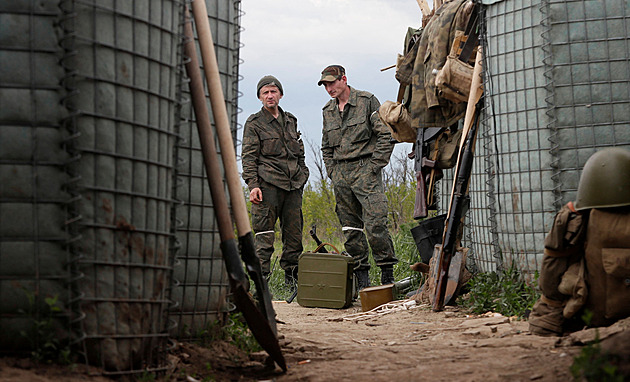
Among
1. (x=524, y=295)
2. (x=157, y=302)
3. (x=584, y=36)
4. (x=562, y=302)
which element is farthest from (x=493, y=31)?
(x=157, y=302)

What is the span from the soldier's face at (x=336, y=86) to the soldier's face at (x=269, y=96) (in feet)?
2.05

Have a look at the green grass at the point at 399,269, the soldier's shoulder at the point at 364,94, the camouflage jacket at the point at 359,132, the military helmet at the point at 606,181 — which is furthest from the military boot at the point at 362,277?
the military helmet at the point at 606,181

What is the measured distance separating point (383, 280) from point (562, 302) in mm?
4288

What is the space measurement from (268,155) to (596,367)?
6.36 m

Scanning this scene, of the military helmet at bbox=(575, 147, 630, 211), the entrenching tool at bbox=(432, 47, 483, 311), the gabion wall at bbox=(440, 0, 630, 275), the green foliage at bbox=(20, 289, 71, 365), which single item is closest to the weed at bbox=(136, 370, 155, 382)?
the green foliage at bbox=(20, 289, 71, 365)

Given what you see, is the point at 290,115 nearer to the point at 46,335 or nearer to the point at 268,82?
the point at 268,82

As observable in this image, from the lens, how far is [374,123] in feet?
27.5

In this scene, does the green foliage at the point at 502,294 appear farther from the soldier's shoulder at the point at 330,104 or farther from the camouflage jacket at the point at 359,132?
the soldier's shoulder at the point at 330,104

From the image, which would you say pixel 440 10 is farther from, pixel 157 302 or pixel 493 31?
pixel 157 302

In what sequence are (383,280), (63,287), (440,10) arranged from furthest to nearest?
(383,280) < (440,10) < (63,287)

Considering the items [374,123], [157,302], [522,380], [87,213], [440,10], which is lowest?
[522,380]

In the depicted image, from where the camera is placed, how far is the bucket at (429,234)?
711cm

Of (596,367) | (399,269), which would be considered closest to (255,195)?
(399,269)

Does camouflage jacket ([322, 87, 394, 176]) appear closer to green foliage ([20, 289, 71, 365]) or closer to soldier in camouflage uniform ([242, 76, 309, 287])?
soldier in camouflage uniform ([242, 76, 309, 287])
